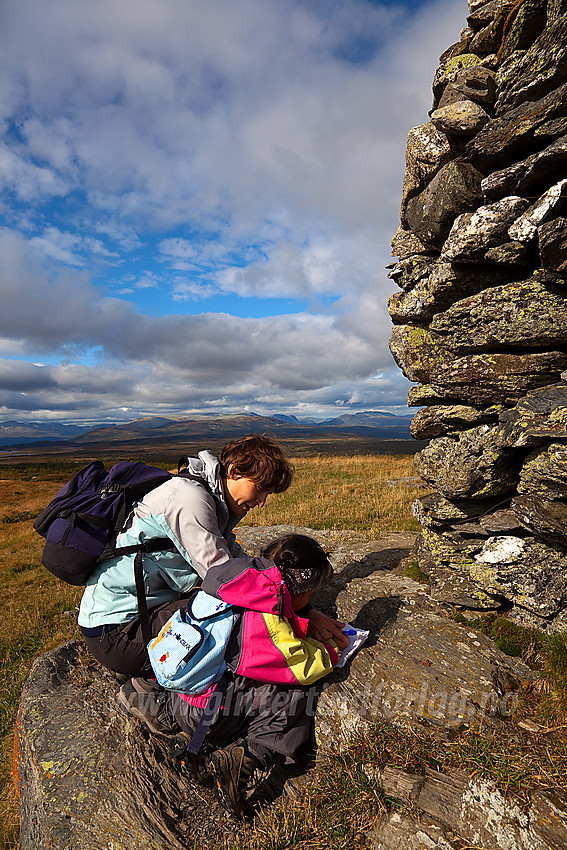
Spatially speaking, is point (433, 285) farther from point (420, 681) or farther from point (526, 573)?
point (420, 681)

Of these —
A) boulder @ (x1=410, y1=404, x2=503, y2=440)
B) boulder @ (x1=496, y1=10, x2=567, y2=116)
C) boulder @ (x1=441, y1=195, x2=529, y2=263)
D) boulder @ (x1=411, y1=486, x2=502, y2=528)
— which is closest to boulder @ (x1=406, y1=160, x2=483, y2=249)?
boulder @ (x1=441, y1=195, x2=529, y2=263)

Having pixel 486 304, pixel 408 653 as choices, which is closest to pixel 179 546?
pixel 408 653

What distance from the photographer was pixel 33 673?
6078 mm

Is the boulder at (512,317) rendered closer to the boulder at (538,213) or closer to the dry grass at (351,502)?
the boulder at (538,213)

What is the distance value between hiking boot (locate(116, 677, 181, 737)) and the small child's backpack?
2.37ft

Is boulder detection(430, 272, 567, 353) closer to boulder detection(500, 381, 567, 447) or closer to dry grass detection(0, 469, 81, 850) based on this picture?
boulder detection(500, 381, 567, 447)

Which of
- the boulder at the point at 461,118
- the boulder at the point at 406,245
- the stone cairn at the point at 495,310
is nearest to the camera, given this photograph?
the stone cairn at the point at 495,310

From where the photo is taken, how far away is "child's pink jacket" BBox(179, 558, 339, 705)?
4191mm

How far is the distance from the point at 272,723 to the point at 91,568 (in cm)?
264

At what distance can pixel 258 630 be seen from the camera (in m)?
4.22

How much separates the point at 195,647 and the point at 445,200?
7.11m

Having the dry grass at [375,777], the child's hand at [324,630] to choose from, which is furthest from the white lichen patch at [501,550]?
the child's hand at [324,630]

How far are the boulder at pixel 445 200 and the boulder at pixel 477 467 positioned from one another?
3339 millimetres

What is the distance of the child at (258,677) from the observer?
4.19m
